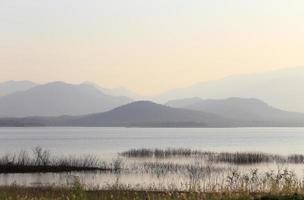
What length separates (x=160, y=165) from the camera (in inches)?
2069

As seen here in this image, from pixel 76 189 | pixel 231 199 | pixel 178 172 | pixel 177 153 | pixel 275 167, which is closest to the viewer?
pixel 76 189

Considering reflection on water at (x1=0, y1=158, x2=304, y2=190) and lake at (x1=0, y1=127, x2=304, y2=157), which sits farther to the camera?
lake at (x1=0, y1=127, x2=304, y2=157)

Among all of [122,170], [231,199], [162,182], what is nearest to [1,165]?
[122,170]

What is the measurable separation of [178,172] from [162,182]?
6.73 metres

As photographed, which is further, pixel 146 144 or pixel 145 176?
pixel 146 144

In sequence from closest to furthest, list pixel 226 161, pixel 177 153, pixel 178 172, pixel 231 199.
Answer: pixel 231 199 → pixel 178 172 → pixel 226 161 → pixel 177 153

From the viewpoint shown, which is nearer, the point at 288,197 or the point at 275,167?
the point at 288,197

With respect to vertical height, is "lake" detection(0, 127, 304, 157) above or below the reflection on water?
above

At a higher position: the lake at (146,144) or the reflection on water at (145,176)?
the lake at (146,144)

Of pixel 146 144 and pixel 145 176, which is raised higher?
pixel 146 144

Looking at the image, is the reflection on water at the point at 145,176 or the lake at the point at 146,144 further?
the lake at the point at 146,144

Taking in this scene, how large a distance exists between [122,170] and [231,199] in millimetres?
34141

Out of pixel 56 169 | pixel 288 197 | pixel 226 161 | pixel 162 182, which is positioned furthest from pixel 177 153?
pixel 288 197

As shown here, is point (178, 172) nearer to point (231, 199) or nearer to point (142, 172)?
point (142, 172)
